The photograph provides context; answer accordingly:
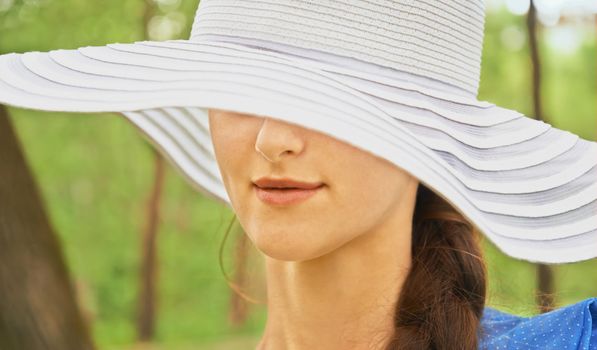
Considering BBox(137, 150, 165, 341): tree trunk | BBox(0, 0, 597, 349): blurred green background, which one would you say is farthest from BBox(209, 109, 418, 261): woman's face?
BBox(137, 150, 165, 341): tree trunk

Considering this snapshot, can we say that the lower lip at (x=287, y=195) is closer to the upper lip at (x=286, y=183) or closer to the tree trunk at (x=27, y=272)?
the upper lip at (x=286, y=183)

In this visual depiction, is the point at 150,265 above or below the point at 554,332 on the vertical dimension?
above

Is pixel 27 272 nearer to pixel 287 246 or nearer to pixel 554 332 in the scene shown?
pixel 287 246

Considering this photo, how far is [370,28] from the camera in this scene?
123cm

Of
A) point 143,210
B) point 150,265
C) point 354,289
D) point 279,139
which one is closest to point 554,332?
point 354,289

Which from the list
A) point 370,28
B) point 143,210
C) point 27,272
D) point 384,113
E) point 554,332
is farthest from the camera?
point 143,210

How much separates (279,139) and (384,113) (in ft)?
0.53

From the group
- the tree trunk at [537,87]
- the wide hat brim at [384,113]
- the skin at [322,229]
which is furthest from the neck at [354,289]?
the tree trunk at [537,87]

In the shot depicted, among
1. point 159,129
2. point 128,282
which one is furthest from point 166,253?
point 159,129

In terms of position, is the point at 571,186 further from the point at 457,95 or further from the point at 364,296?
the point at 364,296

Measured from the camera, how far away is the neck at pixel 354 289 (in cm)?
142

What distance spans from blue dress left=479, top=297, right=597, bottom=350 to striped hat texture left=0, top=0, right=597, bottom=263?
19 cm

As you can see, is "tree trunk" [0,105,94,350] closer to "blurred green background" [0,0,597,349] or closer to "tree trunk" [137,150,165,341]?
"blurred green background" [0,0,597,349]

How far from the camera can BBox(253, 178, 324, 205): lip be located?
1227mm
